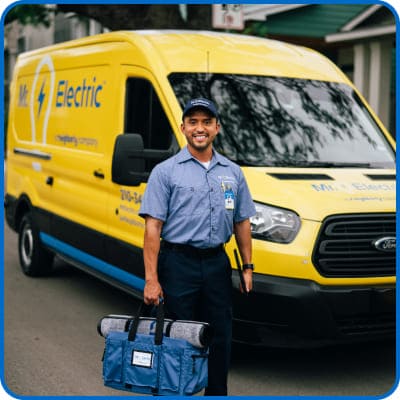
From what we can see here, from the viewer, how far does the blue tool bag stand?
4109 mm

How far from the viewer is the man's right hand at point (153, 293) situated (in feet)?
14.2

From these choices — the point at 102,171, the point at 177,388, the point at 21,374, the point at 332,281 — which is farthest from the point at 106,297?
the point at 177,388

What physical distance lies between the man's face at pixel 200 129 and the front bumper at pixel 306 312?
1.11 meters

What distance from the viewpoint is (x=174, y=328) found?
13.7ft

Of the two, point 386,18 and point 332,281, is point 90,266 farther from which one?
point 386,18

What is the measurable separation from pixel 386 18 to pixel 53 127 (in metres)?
10.7

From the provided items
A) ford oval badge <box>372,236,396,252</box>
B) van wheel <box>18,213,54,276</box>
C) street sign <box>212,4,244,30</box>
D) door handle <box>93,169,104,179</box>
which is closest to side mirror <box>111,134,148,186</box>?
door handle <box>93,169,104,179</box>

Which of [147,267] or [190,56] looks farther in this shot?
[190,56]

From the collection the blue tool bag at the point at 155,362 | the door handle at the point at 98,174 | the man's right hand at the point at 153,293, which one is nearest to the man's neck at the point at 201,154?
the man's right hand at the point at 153,293

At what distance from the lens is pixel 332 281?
16.7ft

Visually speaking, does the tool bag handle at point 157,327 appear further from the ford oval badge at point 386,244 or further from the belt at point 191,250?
the ford oval badge at point 386,244

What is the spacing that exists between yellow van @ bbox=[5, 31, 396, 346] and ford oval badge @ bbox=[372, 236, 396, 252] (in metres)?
0.01

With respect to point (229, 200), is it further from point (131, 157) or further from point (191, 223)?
point (131, 157)

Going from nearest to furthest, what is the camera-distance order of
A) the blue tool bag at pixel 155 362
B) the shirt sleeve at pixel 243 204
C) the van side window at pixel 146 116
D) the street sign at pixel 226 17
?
the blue tool bag at pixel 155 362 < the shirt sleeve at pixel 243 204 < the van side window at pixel 146 116 < the street sign at pixel 226 17
